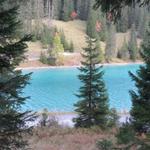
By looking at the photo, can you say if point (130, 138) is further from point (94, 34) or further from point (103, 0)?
point (94, 34)

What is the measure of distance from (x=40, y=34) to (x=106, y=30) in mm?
25210

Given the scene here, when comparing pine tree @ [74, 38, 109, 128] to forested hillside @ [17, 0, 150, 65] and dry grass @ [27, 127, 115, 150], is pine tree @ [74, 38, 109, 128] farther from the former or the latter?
forested hillside @ [17, 0, 150, 65]

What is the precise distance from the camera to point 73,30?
15150 cm

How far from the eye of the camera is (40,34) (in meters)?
127

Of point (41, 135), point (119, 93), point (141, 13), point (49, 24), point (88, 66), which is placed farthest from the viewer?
point (141, 13)

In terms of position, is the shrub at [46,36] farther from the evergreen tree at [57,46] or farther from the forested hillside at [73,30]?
the evergreen tree at [57,46]

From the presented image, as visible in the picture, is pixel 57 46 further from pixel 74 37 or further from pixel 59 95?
pixel 59 95

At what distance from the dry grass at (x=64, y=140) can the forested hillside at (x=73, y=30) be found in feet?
272

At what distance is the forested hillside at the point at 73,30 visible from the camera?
11756 centimetres

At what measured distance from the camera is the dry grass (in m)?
15.2

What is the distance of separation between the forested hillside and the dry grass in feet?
272

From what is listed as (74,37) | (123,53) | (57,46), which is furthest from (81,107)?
(74,37)

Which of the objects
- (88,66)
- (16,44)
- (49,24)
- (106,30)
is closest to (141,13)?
(106,30)

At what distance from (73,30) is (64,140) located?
13494 cm
